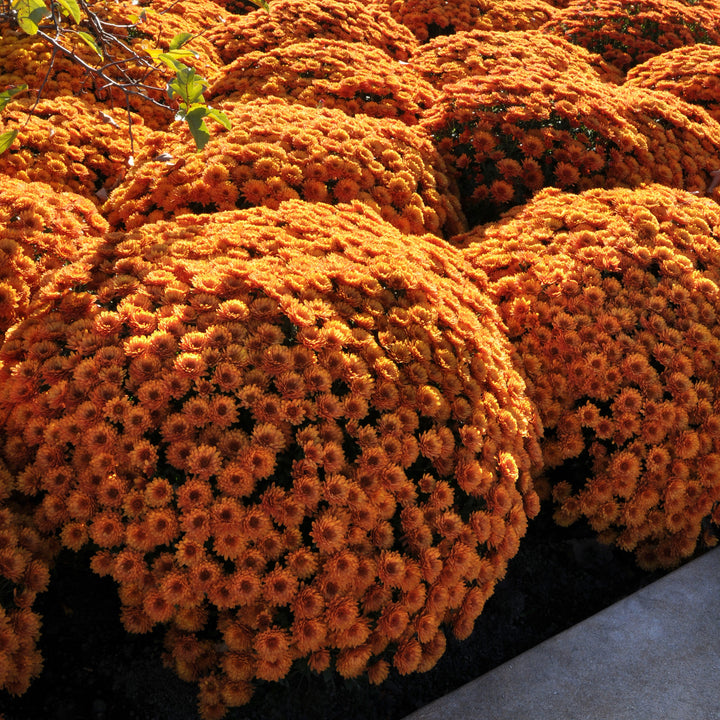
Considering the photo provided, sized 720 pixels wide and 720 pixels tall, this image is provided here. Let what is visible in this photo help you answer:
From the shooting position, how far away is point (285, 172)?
10.8 feet

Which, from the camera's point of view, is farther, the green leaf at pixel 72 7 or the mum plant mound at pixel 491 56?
the mum plant mound at pixel 491 56

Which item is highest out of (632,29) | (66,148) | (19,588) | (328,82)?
(632,29)

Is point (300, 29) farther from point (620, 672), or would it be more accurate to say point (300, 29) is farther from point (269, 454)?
point (620, 672)

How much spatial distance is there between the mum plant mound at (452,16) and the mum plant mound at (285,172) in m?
3.49

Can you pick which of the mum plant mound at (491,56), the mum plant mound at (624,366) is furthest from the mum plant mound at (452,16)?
the mum plant mound at (624,366)

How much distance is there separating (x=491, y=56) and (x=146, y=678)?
15.3 feet

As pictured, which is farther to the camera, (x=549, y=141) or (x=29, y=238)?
(x=549, y=141)

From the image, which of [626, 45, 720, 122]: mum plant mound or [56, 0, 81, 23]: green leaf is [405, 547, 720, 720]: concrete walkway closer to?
[56, 0, 81, 23]: green leaf

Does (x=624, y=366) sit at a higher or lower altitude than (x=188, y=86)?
lower

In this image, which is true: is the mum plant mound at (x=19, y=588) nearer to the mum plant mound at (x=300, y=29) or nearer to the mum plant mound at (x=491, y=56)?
the mum plant mound at (x=491, y=56)

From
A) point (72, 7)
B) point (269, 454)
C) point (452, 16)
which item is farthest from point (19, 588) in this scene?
point (452, 16)

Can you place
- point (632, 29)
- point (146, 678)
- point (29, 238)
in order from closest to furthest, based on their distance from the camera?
point (146, 678), point (29, 238), point (632, 29)

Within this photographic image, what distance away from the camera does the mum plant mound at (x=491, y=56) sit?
4957 mm

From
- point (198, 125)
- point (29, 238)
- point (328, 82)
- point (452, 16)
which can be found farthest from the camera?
point (452, 16)
